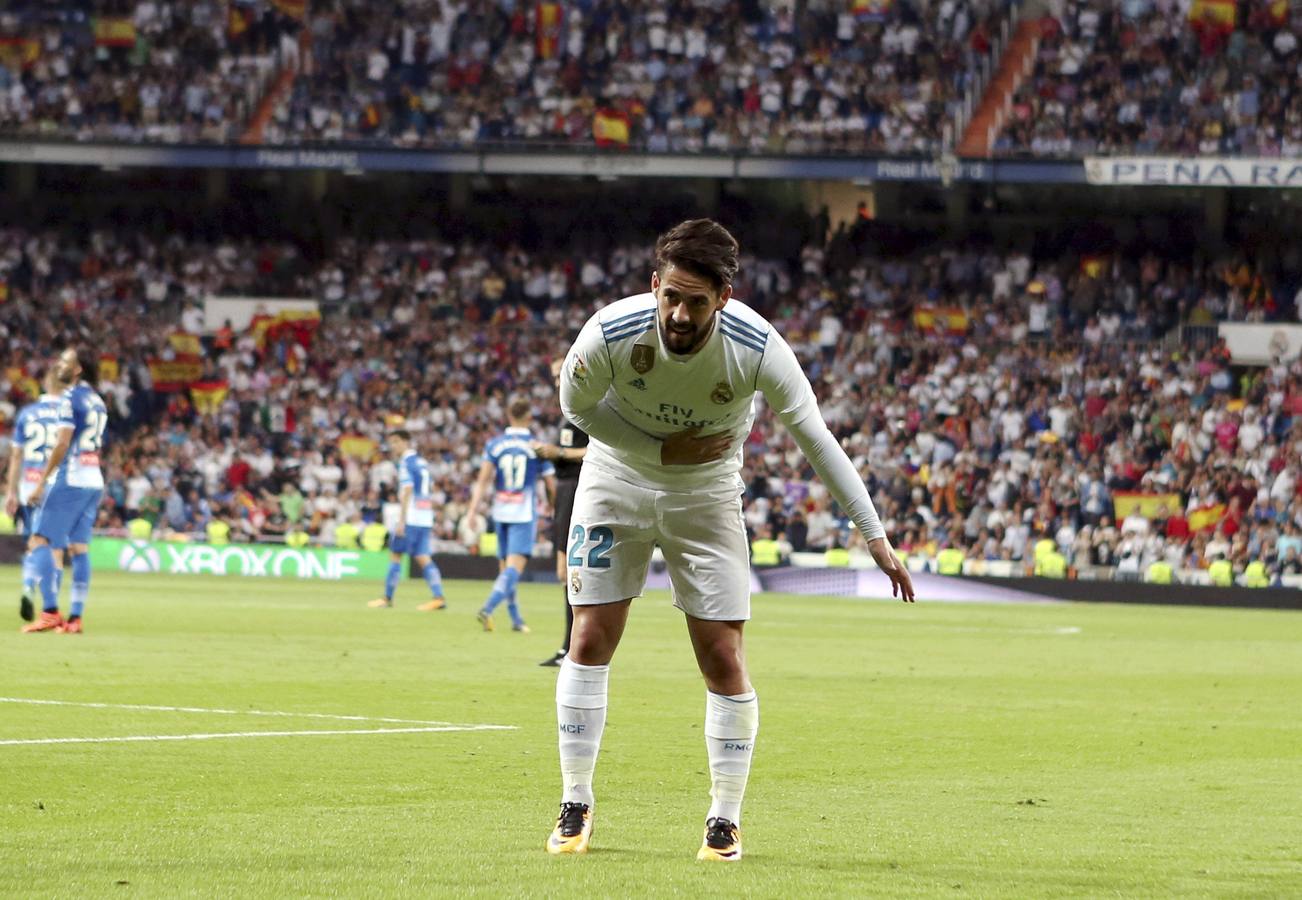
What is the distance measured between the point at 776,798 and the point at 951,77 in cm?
3535

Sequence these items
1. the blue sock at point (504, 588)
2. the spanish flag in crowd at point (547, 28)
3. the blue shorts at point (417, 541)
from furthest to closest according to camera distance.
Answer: the spanish flag in crowd at point (547, 28) → the blue shorts at point (417, 541) → the blue sock at point (504, 588)

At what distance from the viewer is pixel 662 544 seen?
6.94 metres

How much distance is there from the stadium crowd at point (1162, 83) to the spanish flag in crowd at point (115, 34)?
18.9m

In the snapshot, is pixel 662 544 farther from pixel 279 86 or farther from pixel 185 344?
pixel 279 86

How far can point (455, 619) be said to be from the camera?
23.4 m

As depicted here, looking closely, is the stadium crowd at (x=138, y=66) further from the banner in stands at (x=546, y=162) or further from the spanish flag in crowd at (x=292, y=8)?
the banner in stands at (x=546, y=162)

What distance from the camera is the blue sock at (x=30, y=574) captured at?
17.8 meters

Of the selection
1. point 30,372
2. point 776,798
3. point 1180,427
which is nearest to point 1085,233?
point 1180,427

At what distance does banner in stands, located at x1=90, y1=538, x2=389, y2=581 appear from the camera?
119ft

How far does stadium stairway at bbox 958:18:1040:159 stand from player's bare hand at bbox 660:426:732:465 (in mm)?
34746

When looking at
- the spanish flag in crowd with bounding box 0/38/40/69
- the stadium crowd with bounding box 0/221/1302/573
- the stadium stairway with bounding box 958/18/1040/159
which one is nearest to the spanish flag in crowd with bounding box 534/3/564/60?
the stadium crowd with bounding box 0/221/1302/573

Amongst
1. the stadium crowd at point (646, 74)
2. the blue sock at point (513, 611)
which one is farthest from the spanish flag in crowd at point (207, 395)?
the blue sock at point (513, 611)

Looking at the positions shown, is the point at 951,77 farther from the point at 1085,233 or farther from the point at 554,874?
the point at 554,874

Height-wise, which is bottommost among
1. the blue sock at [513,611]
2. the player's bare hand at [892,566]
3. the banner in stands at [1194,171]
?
the blue sock at [513,611]
